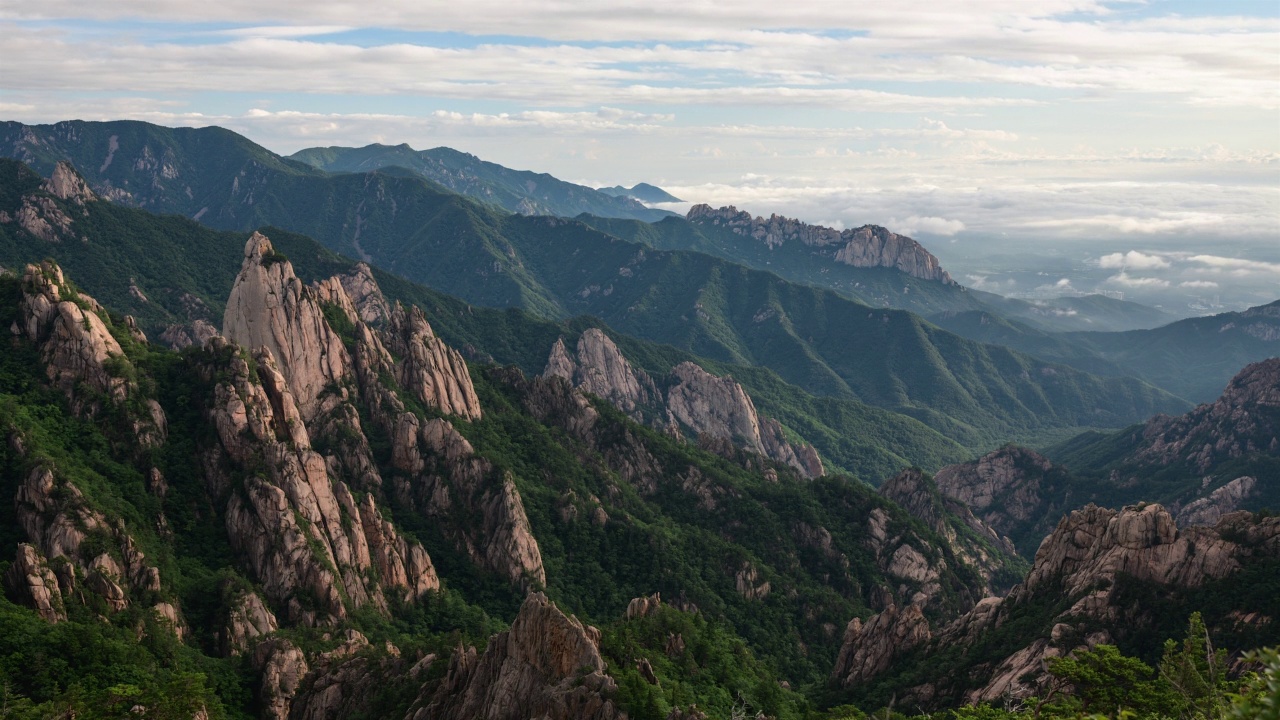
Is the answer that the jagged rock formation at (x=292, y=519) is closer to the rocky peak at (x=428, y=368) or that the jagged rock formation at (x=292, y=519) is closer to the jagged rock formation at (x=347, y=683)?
the jagged rock formation at (x=347, y=683)

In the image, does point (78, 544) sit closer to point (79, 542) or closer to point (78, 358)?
point (79, 542)

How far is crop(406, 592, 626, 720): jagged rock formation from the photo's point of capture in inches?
2803

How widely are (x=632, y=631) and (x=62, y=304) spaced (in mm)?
87570

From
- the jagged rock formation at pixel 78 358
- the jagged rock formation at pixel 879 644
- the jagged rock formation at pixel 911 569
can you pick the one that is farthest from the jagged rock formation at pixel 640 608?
the jagged rock formation at pixel 911 569

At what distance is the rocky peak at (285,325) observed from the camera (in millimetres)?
157750

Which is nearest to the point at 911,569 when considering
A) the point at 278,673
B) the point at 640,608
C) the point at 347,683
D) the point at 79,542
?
the point at 640,608

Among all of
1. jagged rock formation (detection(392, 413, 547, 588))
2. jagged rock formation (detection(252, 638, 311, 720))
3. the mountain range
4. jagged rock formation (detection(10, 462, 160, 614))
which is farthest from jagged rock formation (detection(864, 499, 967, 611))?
jagged rock formation (detection(10, 462, 160, 614))

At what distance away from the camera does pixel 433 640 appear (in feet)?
351

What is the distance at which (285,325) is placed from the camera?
159250 mm

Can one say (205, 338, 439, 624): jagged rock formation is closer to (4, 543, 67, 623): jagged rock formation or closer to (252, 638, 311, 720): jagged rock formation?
(252, 638, 311, 720): jagged rock formation

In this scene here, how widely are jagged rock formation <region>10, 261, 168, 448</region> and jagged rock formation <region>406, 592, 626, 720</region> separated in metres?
65.6

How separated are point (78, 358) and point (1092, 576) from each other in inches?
5095

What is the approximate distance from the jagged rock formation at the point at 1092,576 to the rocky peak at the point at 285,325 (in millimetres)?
99820

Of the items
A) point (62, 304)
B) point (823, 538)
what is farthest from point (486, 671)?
point (823, 538)
